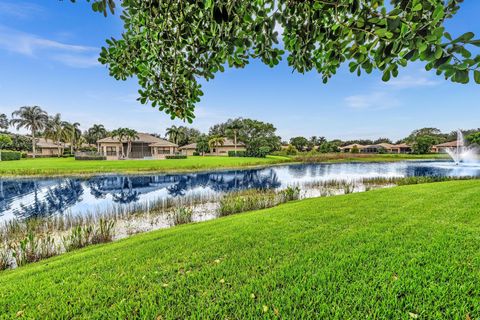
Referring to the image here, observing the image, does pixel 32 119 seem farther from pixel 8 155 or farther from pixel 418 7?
pixel 418 7

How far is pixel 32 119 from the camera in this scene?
54219 millimetres

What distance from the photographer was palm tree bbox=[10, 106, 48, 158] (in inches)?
2092

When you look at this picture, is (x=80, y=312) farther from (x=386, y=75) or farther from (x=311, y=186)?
(x=311, y=186)

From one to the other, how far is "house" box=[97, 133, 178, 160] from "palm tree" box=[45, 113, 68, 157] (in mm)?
13285

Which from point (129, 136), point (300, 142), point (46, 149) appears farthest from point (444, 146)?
point (46, 149)

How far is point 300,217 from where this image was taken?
626 centimetres

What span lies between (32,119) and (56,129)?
4.94 metres

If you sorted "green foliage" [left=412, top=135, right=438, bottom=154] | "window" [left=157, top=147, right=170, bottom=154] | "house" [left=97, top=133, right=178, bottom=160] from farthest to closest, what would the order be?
"green foliage" [left=412, top=135, right=438, bottom=154]
"window" [left=157, top=147, right=170, bottom=154]
"house" [left=97, top=133, right=178, bottom=160]

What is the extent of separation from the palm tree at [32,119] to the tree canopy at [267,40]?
6820cm

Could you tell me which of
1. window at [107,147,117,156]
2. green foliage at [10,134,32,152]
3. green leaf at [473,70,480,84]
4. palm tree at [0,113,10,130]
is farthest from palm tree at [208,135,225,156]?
green leaf at [473,70,480,84]

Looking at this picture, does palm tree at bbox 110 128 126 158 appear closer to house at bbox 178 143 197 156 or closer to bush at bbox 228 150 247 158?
house at bbox 178 143 197 156

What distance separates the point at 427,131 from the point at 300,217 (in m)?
109

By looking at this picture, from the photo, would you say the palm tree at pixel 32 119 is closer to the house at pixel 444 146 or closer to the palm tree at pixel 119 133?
the palm tree at pixel 119 133

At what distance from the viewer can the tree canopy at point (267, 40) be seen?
134 cm
